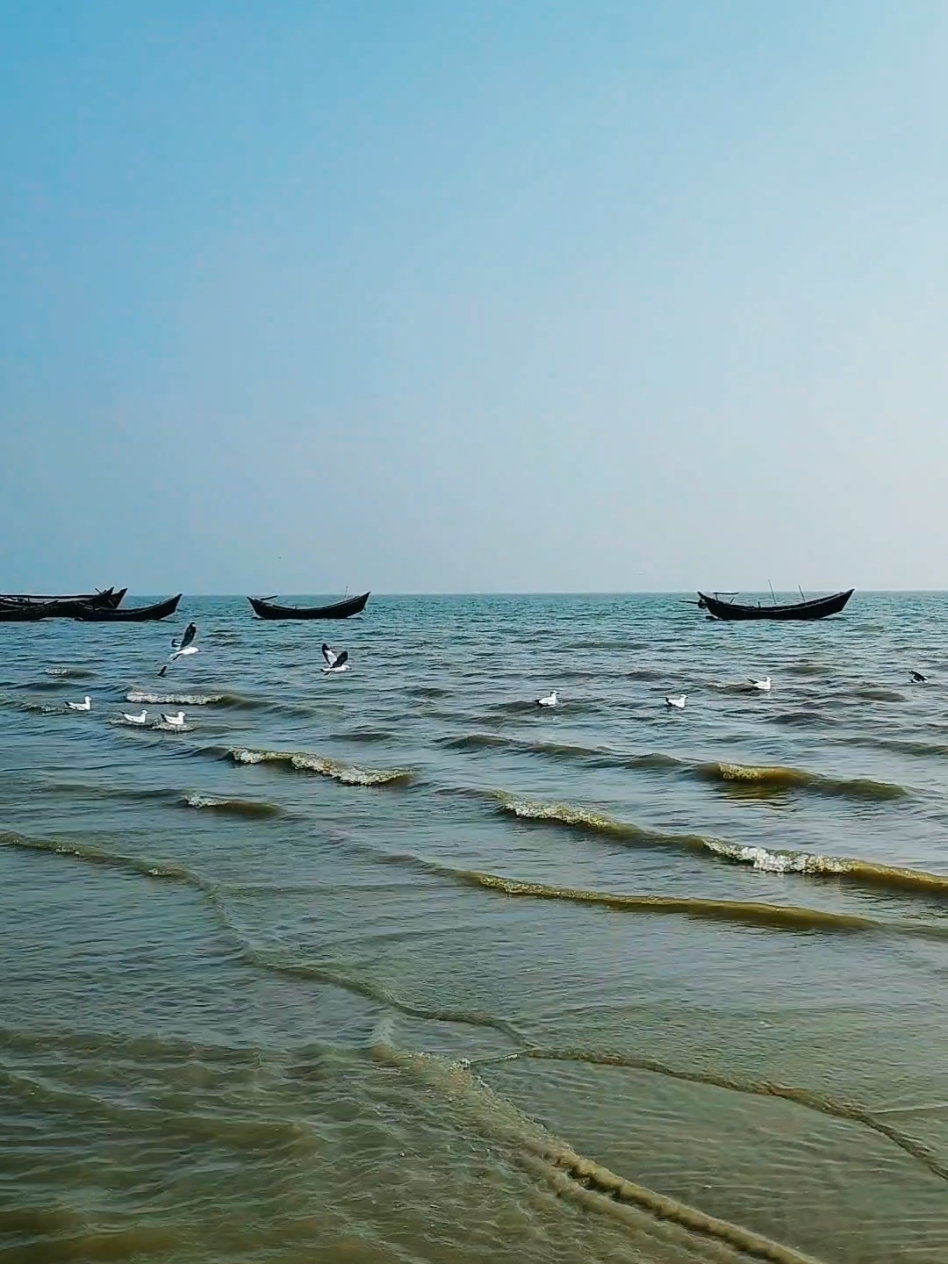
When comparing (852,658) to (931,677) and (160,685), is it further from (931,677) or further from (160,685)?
(160,685)

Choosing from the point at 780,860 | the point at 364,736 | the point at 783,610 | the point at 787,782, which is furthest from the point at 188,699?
the point at 783,610

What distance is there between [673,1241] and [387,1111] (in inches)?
50.3

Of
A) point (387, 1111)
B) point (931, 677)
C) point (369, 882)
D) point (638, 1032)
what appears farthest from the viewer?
point (931, 677)

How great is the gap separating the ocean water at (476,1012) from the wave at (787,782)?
0.23 ft

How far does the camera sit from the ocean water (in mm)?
3469

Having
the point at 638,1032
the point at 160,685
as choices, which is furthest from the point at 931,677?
the point at 638,1032

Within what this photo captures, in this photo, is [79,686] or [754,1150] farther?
[79,686]

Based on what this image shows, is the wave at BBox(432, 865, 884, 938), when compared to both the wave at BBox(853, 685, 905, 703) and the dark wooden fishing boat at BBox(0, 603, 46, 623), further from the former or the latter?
the dark wooden fishing boat at BBox(0, 603, 46, 623)

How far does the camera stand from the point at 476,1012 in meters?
5.30

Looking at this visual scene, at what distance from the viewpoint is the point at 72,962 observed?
19.4 feet

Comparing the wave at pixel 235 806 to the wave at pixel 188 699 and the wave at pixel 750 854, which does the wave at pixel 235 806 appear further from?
the wave at pixel 188 699

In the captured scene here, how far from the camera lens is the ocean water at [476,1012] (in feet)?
11.4

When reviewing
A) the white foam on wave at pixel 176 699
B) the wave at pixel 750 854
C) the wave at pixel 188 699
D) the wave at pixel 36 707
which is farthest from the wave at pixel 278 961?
the white foam on wave at pixel 176 699

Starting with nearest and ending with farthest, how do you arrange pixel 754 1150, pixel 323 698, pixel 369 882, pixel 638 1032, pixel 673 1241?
pixel 673 1241 < pixel 754 1150 < pixel 638 1032 < pixel 369 882 < pixel 323 698
